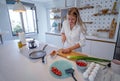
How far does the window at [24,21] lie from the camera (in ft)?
10.0

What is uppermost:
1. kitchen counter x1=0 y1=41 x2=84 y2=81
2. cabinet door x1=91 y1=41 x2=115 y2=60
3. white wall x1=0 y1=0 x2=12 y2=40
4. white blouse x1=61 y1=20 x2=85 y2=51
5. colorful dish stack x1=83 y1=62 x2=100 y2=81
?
white wall x1=0 y1=0 x2=12 y2=40

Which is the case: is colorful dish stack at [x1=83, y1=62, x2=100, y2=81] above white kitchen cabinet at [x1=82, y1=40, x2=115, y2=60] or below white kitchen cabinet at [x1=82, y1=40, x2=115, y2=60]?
above

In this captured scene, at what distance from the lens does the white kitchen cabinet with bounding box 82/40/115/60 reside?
81.3 inches

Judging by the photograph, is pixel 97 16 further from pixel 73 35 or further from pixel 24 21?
pixel 24 21

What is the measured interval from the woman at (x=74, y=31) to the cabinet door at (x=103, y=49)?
1.02 m

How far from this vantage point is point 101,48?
7.13 ft

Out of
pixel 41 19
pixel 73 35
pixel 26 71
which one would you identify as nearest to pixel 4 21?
pixel 41 19

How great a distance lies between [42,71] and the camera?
800 millimetres

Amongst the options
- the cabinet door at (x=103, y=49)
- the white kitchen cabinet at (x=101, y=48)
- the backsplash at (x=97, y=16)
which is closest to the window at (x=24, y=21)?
the backsplash at (x=97, y=16)

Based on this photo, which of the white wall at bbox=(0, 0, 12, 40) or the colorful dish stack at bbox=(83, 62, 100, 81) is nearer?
the colorful dish stack at bbox=(83, 62, 100, 81)

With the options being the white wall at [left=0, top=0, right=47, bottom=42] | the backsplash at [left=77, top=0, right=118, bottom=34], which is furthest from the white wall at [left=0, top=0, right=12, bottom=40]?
the backsplash at [left=77, top=0, right=118, bottom=34]

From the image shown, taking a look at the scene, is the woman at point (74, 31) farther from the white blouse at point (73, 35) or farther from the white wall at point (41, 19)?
the white wall at point (41, 19)

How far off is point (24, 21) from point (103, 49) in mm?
3071

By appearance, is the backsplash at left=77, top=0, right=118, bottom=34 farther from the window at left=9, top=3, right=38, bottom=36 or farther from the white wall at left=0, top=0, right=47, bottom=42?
the window at left=9, top=3, right=38, bottom=36
